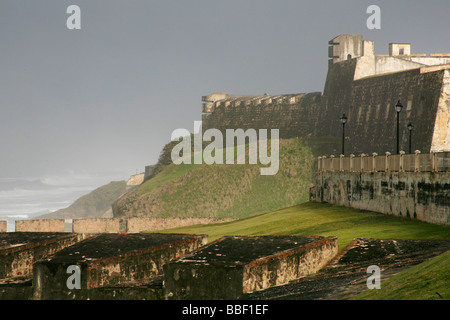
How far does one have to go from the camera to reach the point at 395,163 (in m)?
28.6

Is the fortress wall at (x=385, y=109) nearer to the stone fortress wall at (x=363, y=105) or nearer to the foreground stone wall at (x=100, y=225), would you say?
the stone fortress wall at (x=363, y=105)

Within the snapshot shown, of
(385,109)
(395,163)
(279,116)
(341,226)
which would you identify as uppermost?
(279,116)

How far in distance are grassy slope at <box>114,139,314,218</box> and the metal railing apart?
22.9 metres

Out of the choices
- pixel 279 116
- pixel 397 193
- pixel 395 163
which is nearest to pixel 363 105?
pixel 279 116

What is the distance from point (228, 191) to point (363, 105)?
503 inches

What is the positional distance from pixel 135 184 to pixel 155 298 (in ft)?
243

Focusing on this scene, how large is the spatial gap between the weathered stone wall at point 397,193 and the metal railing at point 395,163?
0.63ft

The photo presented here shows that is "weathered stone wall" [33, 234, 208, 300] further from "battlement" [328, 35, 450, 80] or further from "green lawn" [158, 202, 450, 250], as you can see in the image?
"battlement" [328, 35, 450, 80]

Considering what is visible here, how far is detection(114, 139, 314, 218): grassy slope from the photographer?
6172cm

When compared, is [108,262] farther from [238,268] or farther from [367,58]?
[367,58]

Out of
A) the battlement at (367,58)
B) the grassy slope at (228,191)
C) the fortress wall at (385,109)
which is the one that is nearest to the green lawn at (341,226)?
the fortress wall at (385,109)

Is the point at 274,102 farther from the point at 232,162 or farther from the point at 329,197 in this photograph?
the point at 329,197
